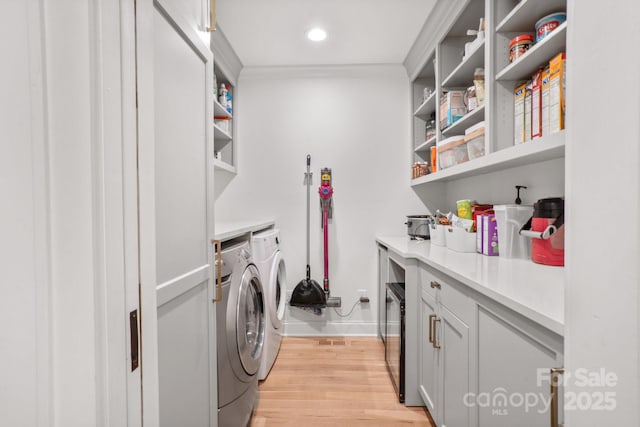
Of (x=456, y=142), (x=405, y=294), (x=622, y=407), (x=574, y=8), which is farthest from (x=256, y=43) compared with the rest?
(x=622, y=407)

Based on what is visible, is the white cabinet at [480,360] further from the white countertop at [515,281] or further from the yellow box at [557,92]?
the yellow box at [557,92]

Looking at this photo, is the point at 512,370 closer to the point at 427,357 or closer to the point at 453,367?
the point at 453,367

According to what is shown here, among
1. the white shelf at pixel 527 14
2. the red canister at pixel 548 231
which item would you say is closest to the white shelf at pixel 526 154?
the red canister at pixel 548 231

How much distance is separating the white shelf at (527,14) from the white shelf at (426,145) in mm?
903

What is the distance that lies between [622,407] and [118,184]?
29.6 inches

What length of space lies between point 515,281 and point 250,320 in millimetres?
1254

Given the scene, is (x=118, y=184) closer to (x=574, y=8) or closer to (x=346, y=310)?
(x=574, y=8)

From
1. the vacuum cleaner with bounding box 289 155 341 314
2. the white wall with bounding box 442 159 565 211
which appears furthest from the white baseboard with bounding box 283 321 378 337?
the white wall with bounding box 442 159 565 211

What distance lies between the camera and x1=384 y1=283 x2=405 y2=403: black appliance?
1677 millimetres

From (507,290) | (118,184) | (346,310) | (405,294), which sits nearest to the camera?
(118,184)

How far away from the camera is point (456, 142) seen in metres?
1.85

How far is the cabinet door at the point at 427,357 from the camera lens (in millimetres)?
1426

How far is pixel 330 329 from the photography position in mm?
2650

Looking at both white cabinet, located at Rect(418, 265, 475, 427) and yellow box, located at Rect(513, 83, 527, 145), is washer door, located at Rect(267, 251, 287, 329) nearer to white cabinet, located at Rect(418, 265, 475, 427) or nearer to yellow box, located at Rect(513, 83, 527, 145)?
white cabinet, located at Rect(418, 265, 475, 427)
